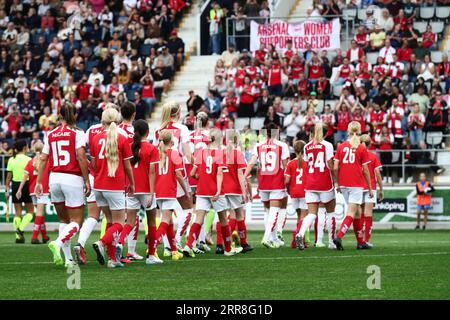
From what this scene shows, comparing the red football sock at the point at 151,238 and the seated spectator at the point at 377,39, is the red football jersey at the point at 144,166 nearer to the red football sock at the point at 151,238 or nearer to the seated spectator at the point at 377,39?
the red football sock at the point at 151,238

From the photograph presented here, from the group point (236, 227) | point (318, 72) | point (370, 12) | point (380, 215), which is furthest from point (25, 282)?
point (370, 12)

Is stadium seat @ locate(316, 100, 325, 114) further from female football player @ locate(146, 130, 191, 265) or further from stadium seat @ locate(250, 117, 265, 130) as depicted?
female football player @ locate(146, 130, 191, 265)

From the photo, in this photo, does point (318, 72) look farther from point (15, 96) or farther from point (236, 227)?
point (236, 227)

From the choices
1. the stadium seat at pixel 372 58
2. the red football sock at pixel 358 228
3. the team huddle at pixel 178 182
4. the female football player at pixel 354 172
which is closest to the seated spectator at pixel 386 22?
the stadium seat at pixel 372 58

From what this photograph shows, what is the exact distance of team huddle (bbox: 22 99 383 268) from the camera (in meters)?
15.8

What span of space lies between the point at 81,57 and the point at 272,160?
64.3 feet

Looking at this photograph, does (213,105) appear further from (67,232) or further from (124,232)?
(67,232)

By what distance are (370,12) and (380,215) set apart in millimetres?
8346

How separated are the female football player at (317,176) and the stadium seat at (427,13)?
17844 millimetres

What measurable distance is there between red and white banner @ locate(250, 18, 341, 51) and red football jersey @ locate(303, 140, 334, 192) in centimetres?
1598

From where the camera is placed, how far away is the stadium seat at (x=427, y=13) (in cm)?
3669

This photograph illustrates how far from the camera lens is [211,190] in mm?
18750

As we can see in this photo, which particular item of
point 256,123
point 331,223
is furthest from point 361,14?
point 331,223

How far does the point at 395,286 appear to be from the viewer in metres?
12.9
